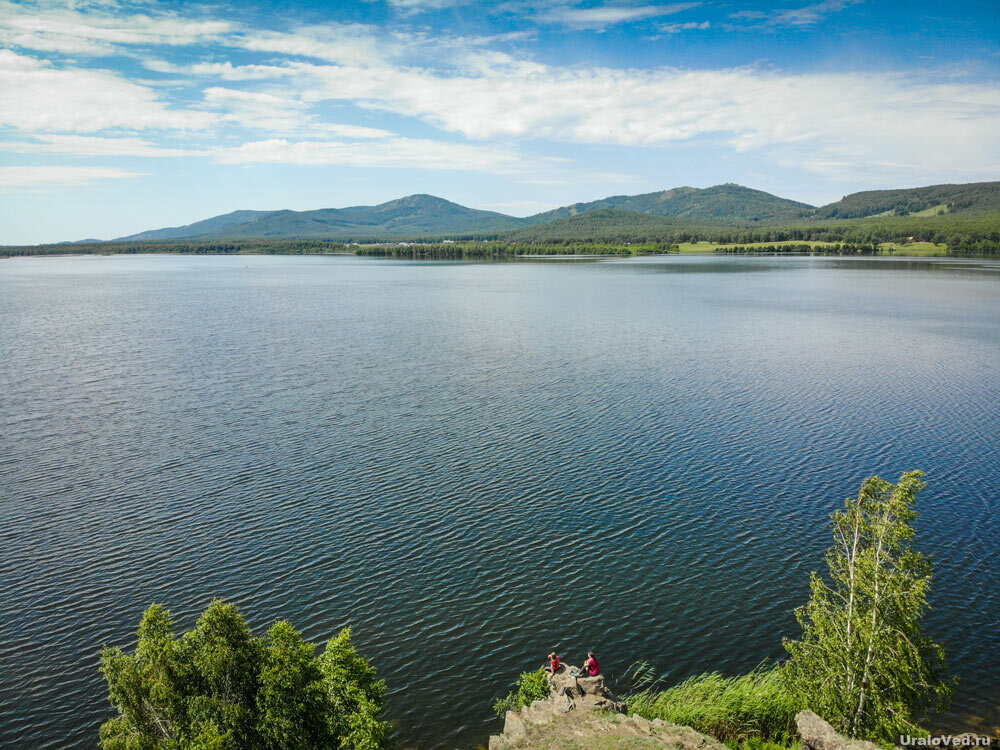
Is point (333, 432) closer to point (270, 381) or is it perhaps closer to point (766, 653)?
point (270, 381)

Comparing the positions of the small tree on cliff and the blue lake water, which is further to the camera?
the blue lake water

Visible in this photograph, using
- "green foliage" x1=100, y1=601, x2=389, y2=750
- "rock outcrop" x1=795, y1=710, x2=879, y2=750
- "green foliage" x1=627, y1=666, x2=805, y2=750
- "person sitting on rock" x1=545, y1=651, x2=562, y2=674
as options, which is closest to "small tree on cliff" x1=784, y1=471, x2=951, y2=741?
"rock outcrop" x1=795, y1=710, x2=879, y2=750

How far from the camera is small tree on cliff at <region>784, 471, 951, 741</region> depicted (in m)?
17.6

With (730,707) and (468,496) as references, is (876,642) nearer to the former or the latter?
(730,707)

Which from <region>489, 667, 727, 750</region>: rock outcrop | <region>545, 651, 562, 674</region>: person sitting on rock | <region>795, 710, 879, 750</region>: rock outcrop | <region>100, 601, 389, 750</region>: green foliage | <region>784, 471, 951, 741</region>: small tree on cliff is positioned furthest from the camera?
<region>545, 651, 562, 674</region>: person sitting on rock

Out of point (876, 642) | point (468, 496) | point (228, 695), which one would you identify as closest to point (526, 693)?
point (228, 695)

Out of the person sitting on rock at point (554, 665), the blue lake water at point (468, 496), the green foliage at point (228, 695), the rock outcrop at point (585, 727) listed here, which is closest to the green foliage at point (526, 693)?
the person sitting on rock at point (554, 665)

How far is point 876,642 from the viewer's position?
1761cm

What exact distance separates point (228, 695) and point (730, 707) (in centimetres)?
1520

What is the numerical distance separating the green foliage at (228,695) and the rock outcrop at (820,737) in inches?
451

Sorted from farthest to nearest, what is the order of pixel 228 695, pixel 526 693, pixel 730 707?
pixel 730 707
pixel 526 693
pixel 228 695

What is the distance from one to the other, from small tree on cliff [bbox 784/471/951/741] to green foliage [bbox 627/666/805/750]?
1.57 metres

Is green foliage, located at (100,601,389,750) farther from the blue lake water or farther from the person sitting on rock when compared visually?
the person sitting on rock

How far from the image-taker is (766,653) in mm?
23250
